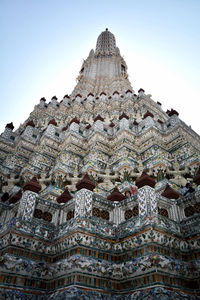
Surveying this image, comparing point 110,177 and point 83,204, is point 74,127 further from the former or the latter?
point 83,204

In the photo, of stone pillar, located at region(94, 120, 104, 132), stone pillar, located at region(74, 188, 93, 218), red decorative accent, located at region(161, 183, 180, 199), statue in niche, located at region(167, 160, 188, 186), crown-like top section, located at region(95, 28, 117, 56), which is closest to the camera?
stone pillar, located at region(74, 188, 93, 218)

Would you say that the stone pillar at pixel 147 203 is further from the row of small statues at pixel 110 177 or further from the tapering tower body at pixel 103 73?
the tapering tower body at pixel 103 73

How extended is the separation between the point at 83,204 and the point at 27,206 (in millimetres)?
2409

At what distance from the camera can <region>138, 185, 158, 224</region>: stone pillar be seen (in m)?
9.13

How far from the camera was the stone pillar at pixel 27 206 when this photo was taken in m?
10.0

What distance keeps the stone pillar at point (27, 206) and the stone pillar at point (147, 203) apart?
4482 mm

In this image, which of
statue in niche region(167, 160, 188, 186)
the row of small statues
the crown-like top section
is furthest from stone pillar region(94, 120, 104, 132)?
the crown-like top section

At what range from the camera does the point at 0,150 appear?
65.0 feet

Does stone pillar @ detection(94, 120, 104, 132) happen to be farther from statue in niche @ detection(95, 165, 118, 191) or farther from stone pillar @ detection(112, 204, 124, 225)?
stone pillar @ detection(112, 204, 124, 225)

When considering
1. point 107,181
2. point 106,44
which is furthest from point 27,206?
point 106,44

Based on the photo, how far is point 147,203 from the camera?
9352 mm

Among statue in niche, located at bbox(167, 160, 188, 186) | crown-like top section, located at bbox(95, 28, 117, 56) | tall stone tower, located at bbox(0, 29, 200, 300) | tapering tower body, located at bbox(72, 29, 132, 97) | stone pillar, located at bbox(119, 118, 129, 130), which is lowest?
tall stone tower, located at bbox(0, 29, 200, 300)

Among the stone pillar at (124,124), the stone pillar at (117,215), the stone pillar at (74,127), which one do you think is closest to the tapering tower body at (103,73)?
the stone pillar at (124,124)

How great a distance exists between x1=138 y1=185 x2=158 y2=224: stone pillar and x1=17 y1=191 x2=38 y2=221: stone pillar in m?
4.48
